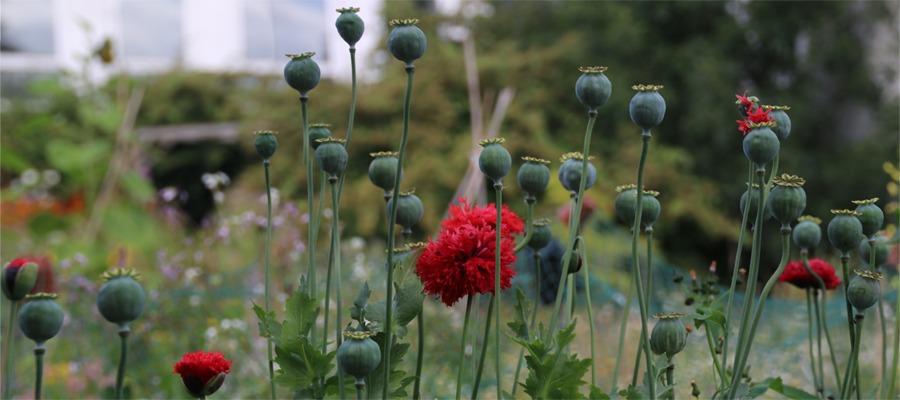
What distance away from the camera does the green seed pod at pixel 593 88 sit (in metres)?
0.70

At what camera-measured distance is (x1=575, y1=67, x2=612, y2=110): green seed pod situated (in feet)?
2.31

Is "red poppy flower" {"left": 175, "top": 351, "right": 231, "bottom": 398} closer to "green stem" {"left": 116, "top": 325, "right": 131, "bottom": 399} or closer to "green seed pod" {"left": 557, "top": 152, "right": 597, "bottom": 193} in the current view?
"green stem" {"left": 116, "top": 325, "right": 131, "bottom": 399}

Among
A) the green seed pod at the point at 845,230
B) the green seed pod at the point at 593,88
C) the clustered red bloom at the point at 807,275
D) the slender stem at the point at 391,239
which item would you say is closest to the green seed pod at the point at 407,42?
the slender stem at the point at 391,239

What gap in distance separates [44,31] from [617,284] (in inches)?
188

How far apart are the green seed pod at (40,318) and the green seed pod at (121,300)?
5cm

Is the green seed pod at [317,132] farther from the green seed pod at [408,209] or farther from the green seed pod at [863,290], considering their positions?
the green seed pod at [863,290]

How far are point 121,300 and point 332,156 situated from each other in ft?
0.70

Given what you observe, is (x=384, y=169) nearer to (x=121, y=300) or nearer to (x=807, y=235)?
(x=121, y=300)

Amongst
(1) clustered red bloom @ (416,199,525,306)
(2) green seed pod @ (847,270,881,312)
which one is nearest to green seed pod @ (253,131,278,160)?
(1) clustered red bloom @ (416,199,525,306)

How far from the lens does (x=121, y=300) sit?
0.57 metres

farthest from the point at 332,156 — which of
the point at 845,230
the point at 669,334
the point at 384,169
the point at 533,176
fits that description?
the point at 845,230

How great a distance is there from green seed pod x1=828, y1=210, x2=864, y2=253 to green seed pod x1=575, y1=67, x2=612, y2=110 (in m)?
0.21

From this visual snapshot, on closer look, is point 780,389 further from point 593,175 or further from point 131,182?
point 131,182

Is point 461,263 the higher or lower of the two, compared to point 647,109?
lower
